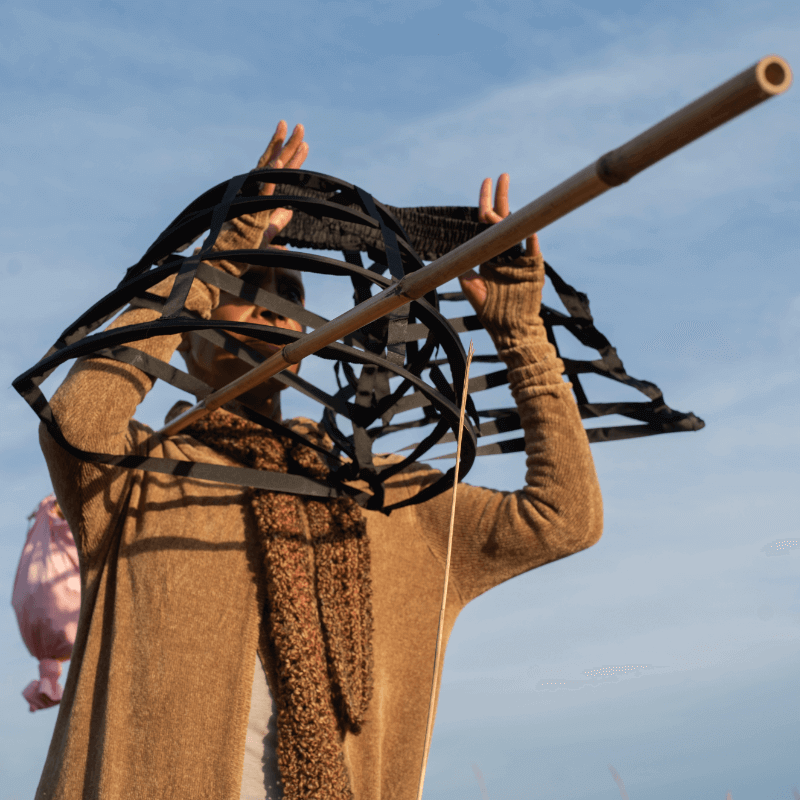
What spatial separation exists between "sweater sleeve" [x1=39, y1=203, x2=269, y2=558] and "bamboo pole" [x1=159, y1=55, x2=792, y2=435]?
0.63 m

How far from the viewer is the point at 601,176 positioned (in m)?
0.94

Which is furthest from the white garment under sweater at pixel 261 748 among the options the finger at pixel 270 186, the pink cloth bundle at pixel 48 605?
the pink cloth bundle at pixel 48 605

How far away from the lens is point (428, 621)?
2.21 m

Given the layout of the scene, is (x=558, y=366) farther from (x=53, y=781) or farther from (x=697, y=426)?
(x=53, y=781)

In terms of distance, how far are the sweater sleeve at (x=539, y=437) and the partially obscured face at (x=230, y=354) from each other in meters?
0.55

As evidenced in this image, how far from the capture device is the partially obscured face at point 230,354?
229 centimetres

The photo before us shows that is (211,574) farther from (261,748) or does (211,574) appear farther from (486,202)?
(486,202)

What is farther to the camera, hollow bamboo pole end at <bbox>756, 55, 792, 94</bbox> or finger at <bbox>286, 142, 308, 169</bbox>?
finger at <bbox>286, 142, 308, 169</bbox>

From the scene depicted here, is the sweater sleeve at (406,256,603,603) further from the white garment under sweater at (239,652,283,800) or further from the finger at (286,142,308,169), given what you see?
the white garment under sweater at (239,652,283,800)

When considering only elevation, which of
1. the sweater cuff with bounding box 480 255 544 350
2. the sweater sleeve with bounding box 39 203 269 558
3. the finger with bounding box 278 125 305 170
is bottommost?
the sweater sleeve with bounding box 39 203 269 558

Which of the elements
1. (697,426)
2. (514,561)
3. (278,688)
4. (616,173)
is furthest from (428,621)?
(616,173)

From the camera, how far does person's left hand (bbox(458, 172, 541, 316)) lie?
6.74 feet

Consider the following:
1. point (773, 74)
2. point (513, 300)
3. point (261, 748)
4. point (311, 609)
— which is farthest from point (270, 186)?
point (773, 74)

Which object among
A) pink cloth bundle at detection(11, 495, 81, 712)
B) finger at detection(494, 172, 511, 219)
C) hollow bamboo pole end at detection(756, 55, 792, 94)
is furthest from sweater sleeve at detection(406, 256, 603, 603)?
pink cloth bundle at detection(11, 495, 81, 712)
